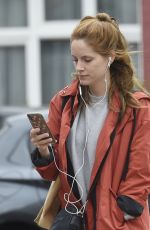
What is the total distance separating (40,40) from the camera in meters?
11.1

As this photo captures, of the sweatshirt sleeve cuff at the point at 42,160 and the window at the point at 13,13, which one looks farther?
the window at the point at 13,13

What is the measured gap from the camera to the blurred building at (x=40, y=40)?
1090cm

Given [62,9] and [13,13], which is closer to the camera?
[62,9]

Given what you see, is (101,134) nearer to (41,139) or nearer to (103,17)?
(41,139)

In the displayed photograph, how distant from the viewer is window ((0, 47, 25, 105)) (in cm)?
1143

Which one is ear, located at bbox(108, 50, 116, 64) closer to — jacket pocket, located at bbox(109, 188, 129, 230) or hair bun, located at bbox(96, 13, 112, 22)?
hair bun, located at bbox(96, 13, 112, 22)

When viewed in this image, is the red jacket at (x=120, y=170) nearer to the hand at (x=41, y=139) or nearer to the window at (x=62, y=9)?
the hand at (x=41, y=139)

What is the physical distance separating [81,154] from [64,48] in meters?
7.29

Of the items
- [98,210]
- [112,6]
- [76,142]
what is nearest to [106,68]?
[76,142]

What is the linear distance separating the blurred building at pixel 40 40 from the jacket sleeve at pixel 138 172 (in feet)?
22.4

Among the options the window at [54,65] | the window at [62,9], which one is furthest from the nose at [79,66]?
the window at [54,65]

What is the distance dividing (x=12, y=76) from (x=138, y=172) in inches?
302

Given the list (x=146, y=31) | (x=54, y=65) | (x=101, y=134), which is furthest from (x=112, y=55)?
(x=54, y=65)

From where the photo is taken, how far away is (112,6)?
35.8ft
